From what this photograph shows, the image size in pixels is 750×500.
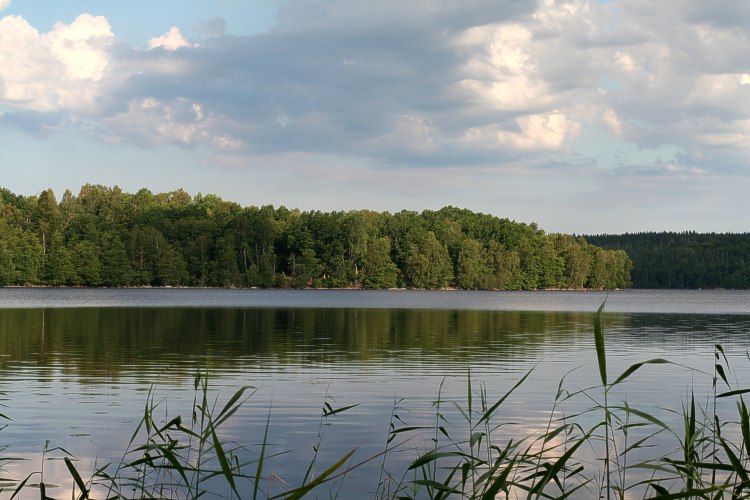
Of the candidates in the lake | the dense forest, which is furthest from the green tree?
the lake

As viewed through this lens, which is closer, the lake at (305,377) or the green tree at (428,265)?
the lake at (305,377)

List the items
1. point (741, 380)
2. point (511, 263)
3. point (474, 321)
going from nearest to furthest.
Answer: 1. point (741, 380)
2. point (474, 321)
3. point (511, 263)

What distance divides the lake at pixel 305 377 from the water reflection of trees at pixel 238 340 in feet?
0.30

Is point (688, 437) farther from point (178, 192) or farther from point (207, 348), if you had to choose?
point (178, 192)

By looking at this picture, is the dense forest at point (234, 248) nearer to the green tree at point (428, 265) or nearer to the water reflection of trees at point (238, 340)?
the green tree at point (428, 265)

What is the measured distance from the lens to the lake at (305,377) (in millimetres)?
14383

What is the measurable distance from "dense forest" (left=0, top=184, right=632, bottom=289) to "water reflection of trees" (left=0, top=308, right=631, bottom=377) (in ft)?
297

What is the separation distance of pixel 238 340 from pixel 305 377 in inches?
576

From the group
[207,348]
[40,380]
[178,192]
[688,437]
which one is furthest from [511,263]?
[688,437]

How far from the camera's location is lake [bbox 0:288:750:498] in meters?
14.4

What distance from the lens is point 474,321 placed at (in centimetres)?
5716

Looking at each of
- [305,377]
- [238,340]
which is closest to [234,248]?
[238,340]

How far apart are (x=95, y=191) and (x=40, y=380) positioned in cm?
15006

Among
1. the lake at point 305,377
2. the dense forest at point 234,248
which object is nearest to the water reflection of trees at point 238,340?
the lake at point 305,377
